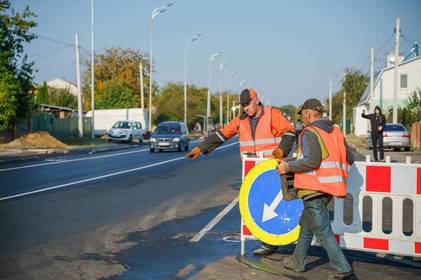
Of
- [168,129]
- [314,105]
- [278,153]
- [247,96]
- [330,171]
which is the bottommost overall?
[168,129]

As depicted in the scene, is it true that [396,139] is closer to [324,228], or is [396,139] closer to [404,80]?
[324,228]

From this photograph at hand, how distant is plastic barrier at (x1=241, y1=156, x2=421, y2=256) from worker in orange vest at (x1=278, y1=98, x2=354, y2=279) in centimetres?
63

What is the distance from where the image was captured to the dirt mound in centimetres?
3442

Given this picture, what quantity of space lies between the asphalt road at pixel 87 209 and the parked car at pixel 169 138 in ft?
40.7

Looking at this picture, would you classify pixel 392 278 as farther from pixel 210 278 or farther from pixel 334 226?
pixel 210 278

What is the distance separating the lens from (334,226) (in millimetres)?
6891

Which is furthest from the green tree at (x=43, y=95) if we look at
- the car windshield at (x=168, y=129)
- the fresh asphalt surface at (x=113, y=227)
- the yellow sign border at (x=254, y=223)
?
the yellow sign border at (x=254, y=223)

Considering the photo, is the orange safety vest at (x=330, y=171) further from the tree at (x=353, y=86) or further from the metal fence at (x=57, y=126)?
the tree at (x=353, y=86)

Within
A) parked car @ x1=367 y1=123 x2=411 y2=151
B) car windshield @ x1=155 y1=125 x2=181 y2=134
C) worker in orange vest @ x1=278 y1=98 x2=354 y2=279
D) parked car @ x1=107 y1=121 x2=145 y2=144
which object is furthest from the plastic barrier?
parked car @ x1=107 y1=121 x2=145 y2=144

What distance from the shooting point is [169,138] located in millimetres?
32562

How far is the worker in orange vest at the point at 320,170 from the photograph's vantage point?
592 centimetres

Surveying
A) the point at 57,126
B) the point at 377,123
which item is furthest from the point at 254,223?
the point at 57,126

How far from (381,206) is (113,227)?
3.95 m

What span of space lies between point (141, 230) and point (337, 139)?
3.73 meters
